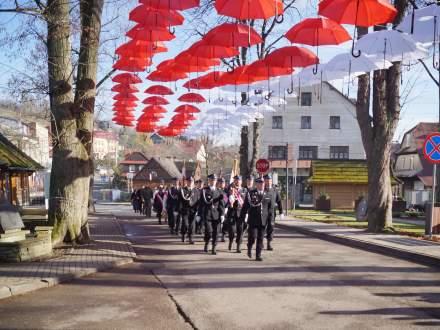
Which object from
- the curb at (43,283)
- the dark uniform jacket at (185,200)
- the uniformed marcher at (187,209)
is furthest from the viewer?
the dark uniform jacket at (185,200)

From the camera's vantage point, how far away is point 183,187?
14.4 meters

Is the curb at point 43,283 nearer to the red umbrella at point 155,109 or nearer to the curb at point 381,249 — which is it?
the curb at point 381,249

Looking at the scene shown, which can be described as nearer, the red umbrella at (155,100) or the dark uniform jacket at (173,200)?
the dark uniform jacket at (173,200)

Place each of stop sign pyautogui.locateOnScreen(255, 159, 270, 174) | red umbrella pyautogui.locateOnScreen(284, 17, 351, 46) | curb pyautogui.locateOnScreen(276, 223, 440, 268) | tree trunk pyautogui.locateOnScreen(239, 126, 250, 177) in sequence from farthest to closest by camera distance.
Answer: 1. tree trunk pyautogui.locateOnScreen(239, 126, 250, 177)
2. stop sign pyautogui.locateOnScreen(255, 159, 270, 174)
3. red umbrella pyautogui.locateOnScreen(284, 17, 351, 46)
4. curb pyautogui.locateOnScreen(276, 223, 440, 268)

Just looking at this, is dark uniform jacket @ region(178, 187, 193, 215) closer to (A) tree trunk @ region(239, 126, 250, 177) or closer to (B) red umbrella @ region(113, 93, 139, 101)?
(B) red umbrella @ region(113, 93, 139, 101)

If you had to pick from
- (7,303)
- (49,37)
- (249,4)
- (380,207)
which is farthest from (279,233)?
(7,303)

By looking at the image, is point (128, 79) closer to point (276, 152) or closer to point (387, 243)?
point (387, 243)

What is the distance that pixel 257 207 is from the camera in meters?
10.7

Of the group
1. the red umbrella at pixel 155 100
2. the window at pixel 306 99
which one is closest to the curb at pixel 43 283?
the red umbrella at pixel 155 100

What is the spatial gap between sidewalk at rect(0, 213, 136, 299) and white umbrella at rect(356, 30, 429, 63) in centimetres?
782

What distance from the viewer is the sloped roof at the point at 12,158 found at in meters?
15.8

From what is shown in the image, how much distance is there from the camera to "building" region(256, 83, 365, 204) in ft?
155

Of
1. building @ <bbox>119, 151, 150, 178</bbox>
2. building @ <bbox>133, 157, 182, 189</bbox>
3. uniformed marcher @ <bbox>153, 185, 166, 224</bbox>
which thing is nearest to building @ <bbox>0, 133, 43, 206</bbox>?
uniformed marcher @ <bbox>153, 185, 166, 224</bbox>

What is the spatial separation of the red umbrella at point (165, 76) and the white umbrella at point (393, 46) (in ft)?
26.7
